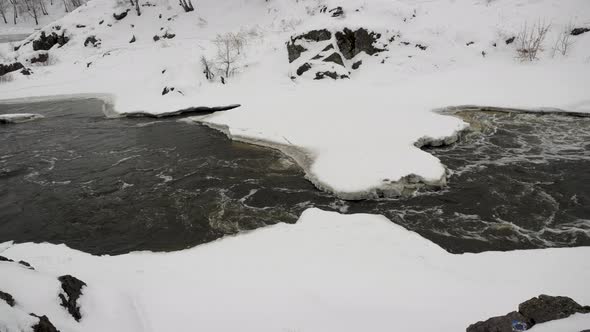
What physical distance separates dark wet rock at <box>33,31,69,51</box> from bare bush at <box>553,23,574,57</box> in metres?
41.9

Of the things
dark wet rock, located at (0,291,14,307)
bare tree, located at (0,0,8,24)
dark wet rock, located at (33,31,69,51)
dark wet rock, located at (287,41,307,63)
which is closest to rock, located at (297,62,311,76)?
dark wet rock, located at (287,41,307,63)

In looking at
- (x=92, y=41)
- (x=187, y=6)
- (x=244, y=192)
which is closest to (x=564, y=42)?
(x=244, y=192)

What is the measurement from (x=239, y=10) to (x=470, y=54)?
2360 cm

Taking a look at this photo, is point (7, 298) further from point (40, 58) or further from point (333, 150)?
point (40, 58)

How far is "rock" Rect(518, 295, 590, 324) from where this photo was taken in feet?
12.3

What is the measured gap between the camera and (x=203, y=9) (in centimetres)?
3909

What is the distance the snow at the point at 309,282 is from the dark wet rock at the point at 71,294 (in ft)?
0.45

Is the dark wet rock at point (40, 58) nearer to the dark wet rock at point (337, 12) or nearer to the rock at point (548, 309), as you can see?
the dark wet rock at point (337, 12)

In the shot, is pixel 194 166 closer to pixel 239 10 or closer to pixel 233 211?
pixel 233 211

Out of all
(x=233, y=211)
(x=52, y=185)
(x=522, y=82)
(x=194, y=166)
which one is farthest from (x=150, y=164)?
(x=522, y=82)

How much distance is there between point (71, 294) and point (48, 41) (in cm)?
4200

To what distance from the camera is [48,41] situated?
3825cm

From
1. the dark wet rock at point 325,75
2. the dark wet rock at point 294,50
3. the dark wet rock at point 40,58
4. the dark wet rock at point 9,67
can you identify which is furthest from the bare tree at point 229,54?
the dark wet rock at point 9,67

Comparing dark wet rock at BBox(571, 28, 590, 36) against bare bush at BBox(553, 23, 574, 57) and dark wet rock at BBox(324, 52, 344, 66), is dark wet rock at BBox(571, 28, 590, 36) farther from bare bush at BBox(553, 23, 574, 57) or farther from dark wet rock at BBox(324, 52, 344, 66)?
dark wet rock at BBox(324, 52, 344, 66)
